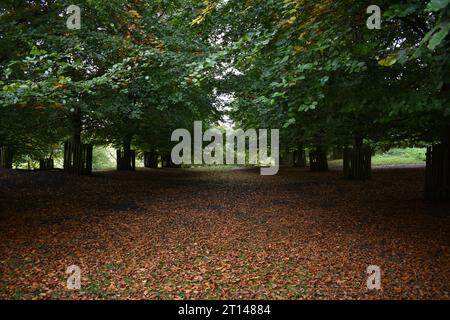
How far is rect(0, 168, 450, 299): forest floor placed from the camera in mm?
4773

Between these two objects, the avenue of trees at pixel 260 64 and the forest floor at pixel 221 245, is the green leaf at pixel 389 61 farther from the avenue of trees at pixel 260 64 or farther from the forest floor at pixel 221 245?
the forest floor at pixel 221 245

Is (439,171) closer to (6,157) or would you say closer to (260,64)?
(260,64)

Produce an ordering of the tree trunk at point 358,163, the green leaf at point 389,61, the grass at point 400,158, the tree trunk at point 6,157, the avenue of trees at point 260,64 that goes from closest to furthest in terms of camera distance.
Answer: the green leaf at point 389,61
the avenue of trees at point 260,64
the tree trunk at point 358,163
the tree trunk at point 6,157
the grass at point 400,158

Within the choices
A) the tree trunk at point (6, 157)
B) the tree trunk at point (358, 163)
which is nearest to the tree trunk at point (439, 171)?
the tree trunk at point (358, 163)

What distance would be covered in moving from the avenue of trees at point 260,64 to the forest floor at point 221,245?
2421 millimetres

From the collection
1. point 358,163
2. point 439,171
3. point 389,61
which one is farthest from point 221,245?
point 358,163

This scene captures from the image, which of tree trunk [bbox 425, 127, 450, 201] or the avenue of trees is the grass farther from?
tree trunk [bbox 425, 127, 450, 201]

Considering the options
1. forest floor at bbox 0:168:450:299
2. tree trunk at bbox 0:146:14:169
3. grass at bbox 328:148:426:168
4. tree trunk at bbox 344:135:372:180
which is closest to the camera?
forest floor at bbox 0:168:450:299

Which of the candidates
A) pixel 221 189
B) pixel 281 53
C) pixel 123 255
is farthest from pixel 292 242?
pixel 221 189

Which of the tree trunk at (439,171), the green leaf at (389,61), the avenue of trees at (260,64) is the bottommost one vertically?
the tree trunk at (439,171)

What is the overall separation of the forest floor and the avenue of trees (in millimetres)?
2421

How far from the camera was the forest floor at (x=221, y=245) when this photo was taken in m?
4.77

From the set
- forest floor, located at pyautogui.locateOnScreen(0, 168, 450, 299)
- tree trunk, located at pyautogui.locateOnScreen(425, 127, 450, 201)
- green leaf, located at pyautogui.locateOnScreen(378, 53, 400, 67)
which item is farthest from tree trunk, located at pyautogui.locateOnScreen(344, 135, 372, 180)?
green leaf, located at pyautogui.locateOnScreen(378, 53, 400, 67)
